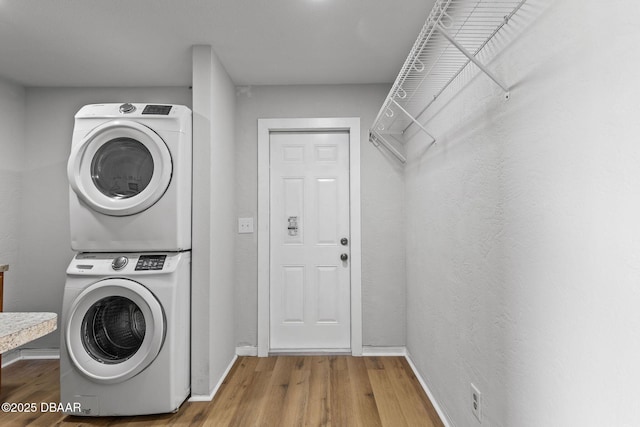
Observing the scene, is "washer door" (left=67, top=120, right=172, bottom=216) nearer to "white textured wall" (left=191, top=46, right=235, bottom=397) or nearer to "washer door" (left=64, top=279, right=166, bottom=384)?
"white textured wall" (left=191, top=46, right=235, bottom=397)

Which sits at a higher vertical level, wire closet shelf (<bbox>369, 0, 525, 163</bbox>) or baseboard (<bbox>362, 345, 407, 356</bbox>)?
wire closet shelf (<bbox>369, 0, 525, 163</bbox>)

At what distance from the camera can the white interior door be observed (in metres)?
3.13

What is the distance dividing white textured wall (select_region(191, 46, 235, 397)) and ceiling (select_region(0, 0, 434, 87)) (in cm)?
26

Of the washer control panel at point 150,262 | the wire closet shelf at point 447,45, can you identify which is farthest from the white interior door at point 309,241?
the washer control panel at point 150,262

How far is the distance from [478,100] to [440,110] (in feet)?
1.82

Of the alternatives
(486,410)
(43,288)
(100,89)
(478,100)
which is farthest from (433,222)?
(43,288)

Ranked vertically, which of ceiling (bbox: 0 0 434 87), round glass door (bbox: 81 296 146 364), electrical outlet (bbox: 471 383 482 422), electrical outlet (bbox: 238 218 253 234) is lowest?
electrical outlet (bbox: 471 383 482 422)

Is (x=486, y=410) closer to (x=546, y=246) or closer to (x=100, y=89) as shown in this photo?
(x=546, y=246)

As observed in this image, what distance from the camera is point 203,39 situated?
2.34 metres

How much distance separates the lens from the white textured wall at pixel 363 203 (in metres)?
3.06

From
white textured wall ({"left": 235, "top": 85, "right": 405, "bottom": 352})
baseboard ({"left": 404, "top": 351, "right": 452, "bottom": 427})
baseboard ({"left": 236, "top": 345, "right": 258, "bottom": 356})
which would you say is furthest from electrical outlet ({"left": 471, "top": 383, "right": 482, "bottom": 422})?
baseboard ({"left": 236, "top": 345, "right": 258, "bottom": 356})

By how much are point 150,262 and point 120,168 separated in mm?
625

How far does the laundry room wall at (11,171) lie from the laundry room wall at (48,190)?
0.03 m

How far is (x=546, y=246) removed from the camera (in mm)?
1076
